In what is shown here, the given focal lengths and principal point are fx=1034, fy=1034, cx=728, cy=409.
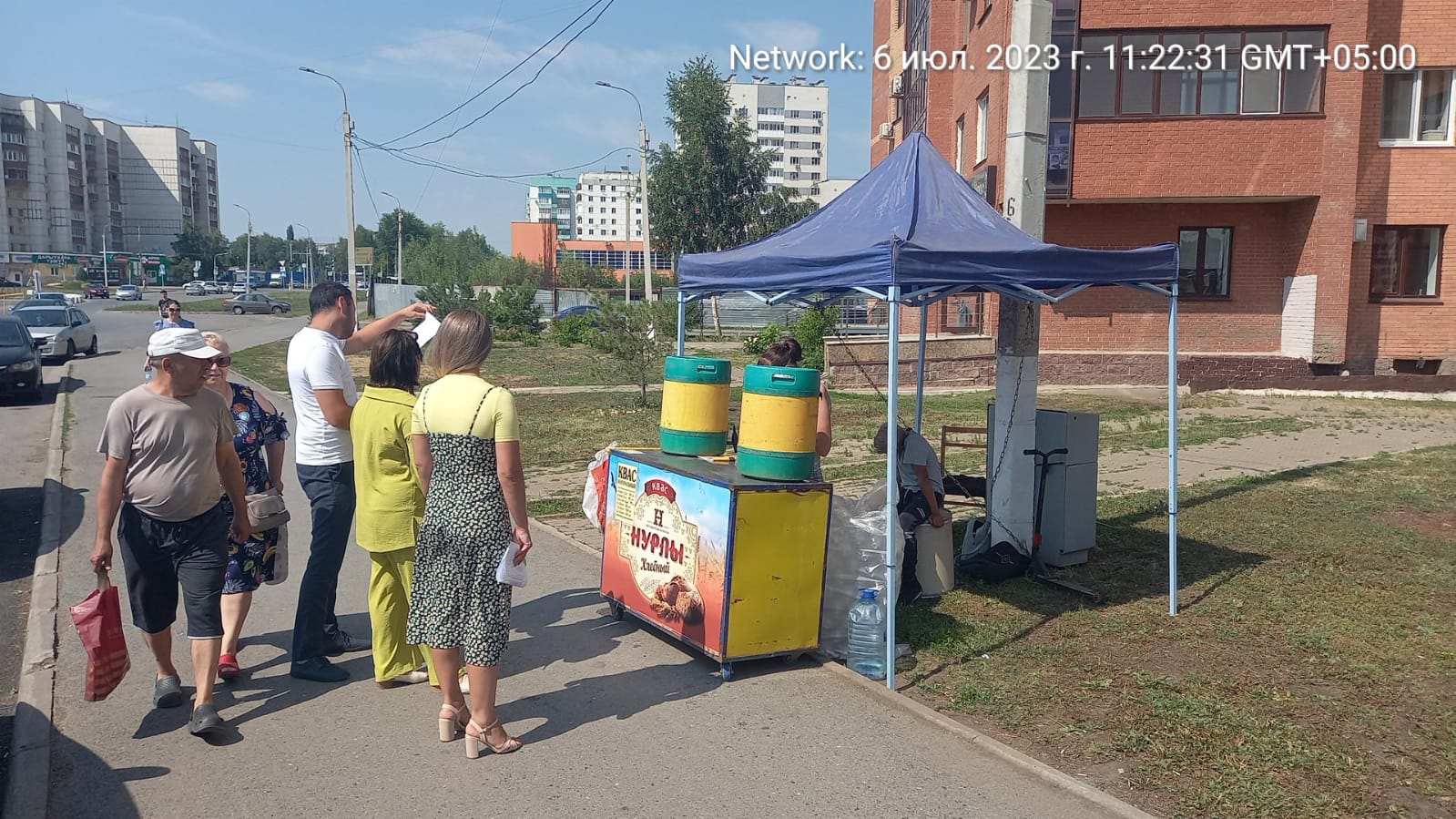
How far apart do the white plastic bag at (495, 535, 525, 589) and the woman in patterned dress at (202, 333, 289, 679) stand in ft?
5.20

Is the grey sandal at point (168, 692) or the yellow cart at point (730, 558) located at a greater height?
the yellow cart at point (730, 558)

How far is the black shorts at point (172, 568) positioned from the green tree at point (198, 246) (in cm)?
12641

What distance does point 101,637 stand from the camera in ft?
14.2

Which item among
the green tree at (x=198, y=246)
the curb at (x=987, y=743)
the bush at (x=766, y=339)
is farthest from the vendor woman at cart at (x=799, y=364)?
the green tree at (x=198, y=246)

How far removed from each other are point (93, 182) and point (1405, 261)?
460ft

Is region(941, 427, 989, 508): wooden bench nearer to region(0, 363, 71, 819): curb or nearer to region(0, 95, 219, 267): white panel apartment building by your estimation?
region(0, 363, 71, 819): curb

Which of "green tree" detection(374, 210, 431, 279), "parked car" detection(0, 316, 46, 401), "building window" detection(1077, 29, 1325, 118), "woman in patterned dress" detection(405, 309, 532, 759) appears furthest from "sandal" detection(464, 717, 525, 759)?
"green tree" detection(374, 210, 431, 279)

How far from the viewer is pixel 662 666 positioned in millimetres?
5555

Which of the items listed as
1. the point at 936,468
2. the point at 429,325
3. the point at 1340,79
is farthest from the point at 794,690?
the point at 1340,79

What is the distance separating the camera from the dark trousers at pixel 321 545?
520 centimetres

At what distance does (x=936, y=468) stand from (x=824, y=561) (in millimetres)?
1573

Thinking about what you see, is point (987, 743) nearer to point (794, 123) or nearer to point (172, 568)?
point (172, 568)

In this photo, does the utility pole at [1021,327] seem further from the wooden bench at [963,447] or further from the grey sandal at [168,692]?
the grey sandal at [168,692]

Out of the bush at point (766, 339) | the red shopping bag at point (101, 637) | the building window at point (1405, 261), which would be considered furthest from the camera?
the bush at point (766, 339)
